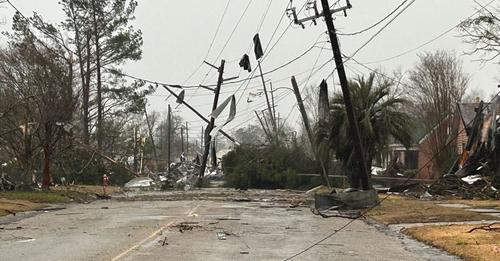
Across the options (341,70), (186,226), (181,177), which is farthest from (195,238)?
(181,177)

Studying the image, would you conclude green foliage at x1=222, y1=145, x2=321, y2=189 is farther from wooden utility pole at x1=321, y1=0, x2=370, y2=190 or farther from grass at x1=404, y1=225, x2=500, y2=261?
grass at x1=404, y1=225, x2=500, y2=261

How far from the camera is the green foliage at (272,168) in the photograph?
5346cm

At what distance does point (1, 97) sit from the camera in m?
43.1

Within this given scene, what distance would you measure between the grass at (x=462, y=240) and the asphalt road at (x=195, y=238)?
0.32m

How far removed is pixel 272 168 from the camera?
2141 inches

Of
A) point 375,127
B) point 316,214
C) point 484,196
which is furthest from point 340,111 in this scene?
point 316,214

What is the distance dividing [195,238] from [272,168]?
125ft

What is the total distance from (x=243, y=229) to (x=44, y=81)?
24.3 metres

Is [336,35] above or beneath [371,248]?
above

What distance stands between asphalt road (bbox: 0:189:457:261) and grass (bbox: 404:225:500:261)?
0.32 metres

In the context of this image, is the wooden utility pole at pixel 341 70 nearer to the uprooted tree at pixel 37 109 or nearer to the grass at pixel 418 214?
the grass at pixel 418 214

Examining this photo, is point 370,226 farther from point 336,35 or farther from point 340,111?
point 340,111

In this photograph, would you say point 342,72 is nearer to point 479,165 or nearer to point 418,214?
point 418,214

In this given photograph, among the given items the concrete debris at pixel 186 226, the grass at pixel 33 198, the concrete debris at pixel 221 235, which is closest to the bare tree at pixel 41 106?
the grass at pixel 33 198
